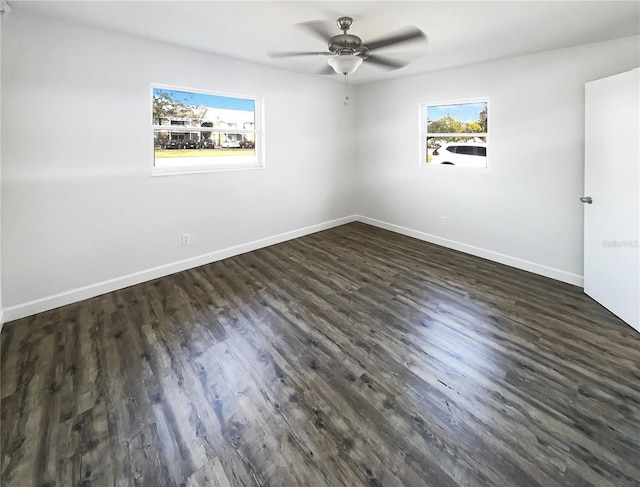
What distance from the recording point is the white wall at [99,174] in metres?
2.70

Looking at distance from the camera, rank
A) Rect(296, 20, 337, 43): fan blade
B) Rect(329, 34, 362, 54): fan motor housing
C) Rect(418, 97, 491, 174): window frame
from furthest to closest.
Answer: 1. Rect(418, 97, 491, 174): window frame
2. Rect(329, 34, 362, 54): fan motor housing
3. Rect(296, 20, 337, 43): fan blade

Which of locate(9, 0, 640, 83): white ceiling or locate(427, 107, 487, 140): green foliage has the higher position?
locate(9, 0, 640, 83): white ceiling

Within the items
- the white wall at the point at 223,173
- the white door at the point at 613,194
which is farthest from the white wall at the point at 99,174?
the white door at the point at 613,194

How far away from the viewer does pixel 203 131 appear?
3928 millimetres

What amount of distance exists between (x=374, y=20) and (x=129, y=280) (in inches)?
134

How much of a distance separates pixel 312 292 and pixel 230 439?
1799mm

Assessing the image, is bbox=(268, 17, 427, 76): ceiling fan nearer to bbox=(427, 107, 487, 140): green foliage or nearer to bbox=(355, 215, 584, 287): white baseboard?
bbox=(427, 107, 487, 140): green foliage

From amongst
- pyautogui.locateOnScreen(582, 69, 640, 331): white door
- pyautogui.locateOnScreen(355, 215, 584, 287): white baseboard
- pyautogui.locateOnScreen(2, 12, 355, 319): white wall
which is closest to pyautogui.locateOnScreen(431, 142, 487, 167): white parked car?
pyautogui.locateOnScreen(355, 215, 584, 287): white baseboard

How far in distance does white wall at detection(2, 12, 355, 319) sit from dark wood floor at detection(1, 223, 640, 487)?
0.43m

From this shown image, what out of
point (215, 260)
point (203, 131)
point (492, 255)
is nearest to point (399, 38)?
point (203, 131)

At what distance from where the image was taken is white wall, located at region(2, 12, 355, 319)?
2.70 metres

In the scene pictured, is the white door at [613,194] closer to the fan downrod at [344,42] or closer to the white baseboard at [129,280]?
the fan downrod at [344,42]

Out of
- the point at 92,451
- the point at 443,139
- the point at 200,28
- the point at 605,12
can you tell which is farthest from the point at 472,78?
the point at 92,451

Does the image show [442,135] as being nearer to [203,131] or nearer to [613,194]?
[613,194]
